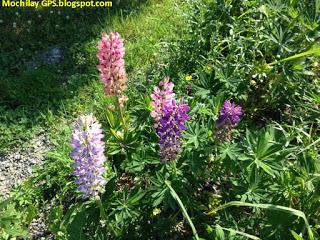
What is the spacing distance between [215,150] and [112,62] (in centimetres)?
82

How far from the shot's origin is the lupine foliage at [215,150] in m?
→ 2.16

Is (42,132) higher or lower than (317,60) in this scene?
lower

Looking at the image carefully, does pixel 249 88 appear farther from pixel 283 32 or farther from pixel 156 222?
pixel 156 222

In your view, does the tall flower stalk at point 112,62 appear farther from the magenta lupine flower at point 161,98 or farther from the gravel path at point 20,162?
the gravel path at point 20,162

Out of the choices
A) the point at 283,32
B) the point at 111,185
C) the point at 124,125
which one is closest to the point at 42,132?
the point at 124,125

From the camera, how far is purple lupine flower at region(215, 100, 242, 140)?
2119 millimetres

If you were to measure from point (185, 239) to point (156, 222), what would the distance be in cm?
22

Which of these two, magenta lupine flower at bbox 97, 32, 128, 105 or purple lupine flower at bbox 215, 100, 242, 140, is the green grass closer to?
magenta lupine flower at bbox 97, 32, 128, 105

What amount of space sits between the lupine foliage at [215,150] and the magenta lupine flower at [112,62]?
0.71ft

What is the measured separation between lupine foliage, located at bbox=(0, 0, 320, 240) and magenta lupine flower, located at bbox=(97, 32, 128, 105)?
0.22 m

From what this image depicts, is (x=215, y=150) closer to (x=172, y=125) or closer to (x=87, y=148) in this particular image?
(x=172, y=125)

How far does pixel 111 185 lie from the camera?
225 cm

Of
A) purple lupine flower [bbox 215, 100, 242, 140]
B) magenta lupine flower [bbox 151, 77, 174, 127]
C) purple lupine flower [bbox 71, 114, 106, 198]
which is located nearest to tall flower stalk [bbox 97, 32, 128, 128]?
magenta lupine flower [bbox 151, 77, 174, 127]

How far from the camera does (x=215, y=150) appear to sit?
2463 mm
